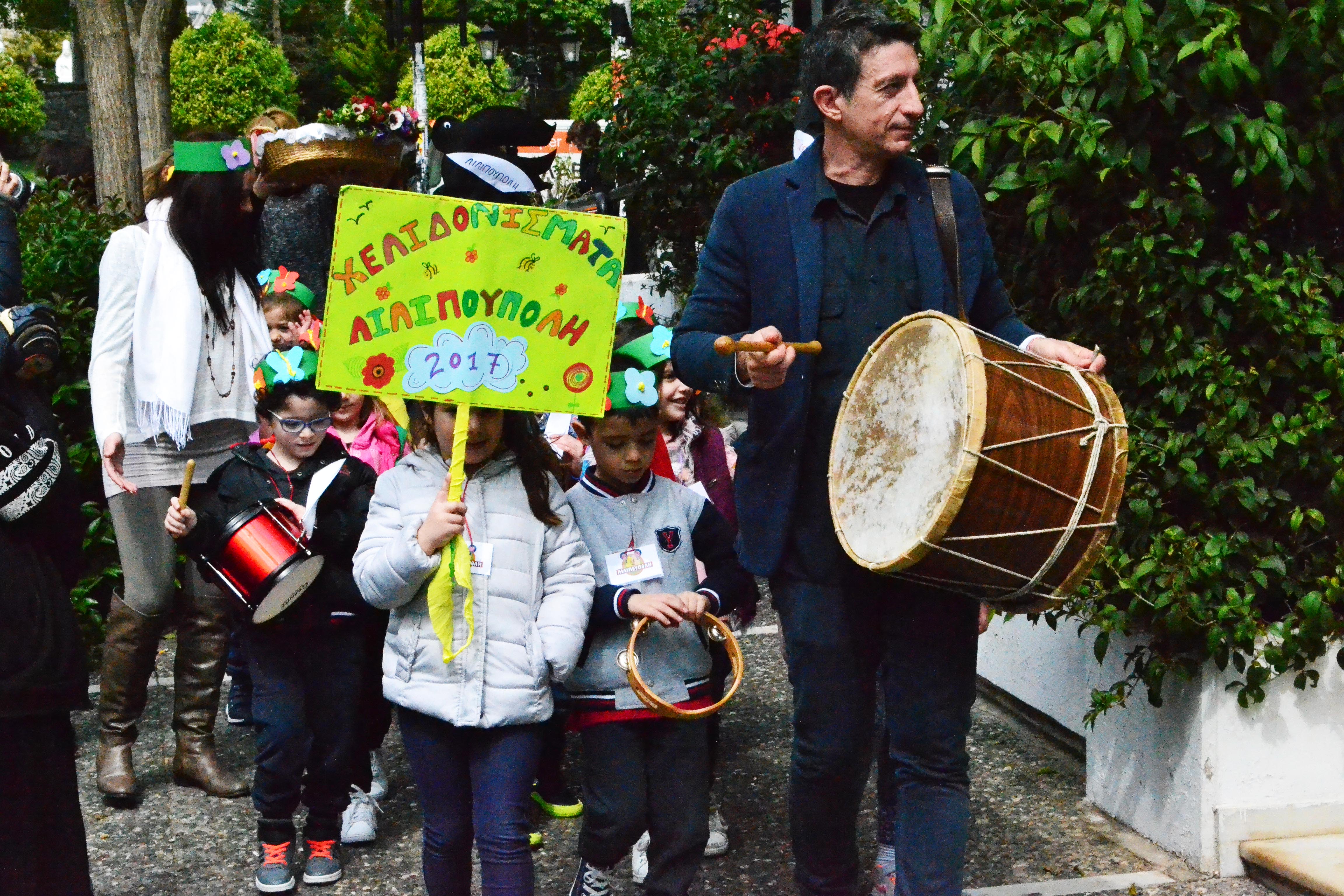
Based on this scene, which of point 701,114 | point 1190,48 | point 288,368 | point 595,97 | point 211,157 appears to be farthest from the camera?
point 595,97

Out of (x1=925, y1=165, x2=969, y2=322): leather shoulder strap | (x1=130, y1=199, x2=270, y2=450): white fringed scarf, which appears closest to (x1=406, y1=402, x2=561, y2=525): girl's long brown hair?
(x1=925, y1=165, x2=969, y2=322): leather shoulder strap

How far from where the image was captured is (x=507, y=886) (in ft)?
11.4

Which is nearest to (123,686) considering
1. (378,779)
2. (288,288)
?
(378,779)

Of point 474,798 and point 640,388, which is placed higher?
point 640,388

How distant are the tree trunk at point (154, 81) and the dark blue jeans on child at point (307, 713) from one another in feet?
32.4

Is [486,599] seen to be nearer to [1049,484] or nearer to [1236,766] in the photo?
[1049,484]

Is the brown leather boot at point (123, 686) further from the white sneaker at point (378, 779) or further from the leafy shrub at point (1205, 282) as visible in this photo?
the leafy shrub at point (1205, 282)

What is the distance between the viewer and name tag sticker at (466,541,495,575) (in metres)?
3.53

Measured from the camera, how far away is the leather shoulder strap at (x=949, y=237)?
3.45 meters

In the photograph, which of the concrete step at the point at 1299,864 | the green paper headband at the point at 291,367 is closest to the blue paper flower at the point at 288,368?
the green paper headband at the point at 291,367

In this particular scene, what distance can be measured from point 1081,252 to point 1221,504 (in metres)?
0.80

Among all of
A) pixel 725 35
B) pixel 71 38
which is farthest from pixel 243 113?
pixel 725 35

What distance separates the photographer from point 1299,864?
3885mm

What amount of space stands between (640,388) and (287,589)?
1125mm
